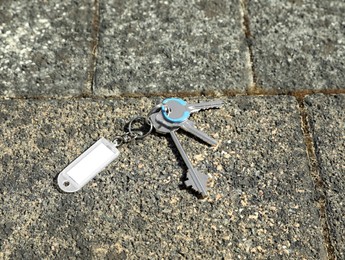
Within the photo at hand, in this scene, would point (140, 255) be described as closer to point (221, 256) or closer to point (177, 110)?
point (221, 256)

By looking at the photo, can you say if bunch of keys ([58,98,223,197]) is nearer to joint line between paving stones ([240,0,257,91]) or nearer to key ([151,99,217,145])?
key ([151,99,217,145])

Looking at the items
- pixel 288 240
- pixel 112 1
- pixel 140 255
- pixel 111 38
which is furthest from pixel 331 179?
pixel 112 1

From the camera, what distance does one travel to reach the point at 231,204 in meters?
1.91

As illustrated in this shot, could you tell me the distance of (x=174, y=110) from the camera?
2080mm

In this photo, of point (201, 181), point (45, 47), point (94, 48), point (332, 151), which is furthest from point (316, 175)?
point (45, 47)

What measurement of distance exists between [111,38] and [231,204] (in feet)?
3.17

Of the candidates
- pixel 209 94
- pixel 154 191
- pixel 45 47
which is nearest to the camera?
pixel 154 191

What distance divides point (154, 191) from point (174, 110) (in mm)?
341

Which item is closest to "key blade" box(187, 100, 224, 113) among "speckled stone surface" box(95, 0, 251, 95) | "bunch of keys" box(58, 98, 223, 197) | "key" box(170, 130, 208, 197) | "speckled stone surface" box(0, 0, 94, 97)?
"bunch of keys" box(58, 98, 223, 197)

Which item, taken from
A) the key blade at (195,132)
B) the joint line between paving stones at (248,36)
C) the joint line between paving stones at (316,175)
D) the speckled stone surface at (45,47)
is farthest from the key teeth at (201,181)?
the speckled stone surface at (45,47)

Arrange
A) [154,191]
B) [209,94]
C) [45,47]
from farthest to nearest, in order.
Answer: [45,47]
[209,94]
[154,191]

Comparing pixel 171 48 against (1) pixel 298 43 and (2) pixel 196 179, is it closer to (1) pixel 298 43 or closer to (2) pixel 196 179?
(1) pixel 298 43

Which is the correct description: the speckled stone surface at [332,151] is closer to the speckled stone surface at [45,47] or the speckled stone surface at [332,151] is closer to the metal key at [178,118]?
the metal key at [178,118]

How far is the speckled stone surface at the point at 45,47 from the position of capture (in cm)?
224
